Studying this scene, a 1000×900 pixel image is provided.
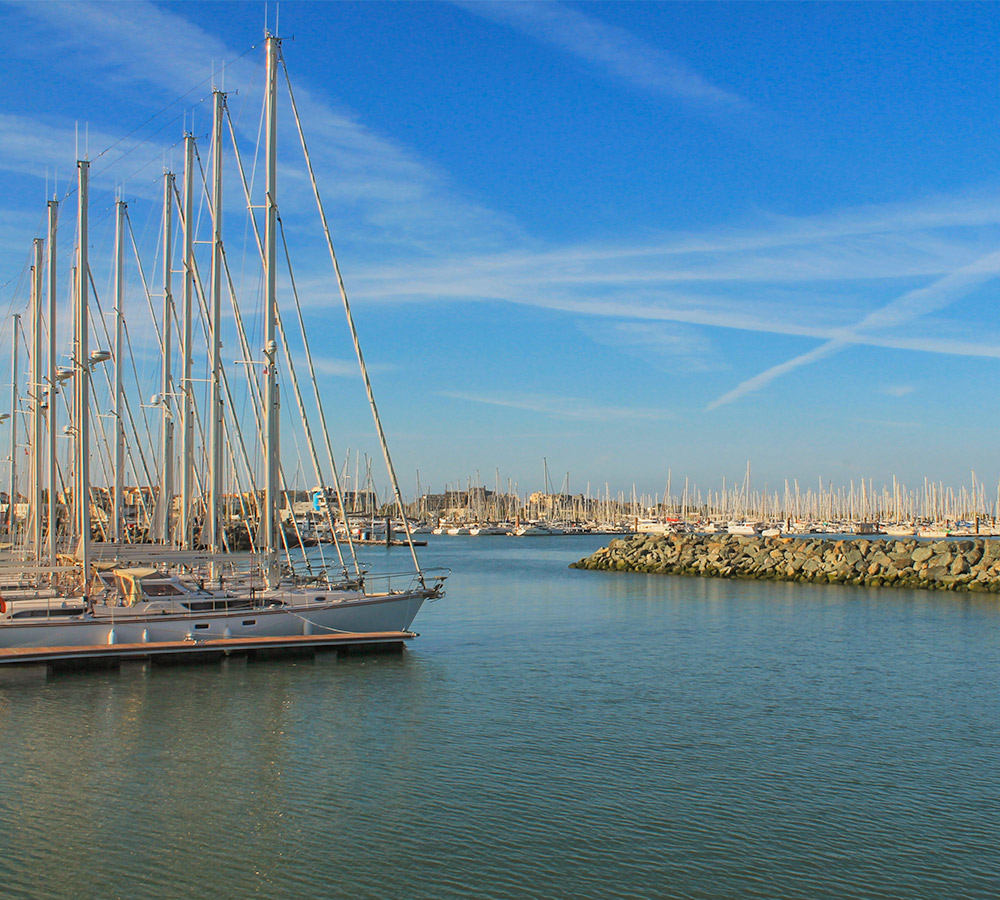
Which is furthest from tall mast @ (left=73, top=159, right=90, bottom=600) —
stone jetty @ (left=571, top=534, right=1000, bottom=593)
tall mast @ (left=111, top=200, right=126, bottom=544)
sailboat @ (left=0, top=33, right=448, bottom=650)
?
stone jetty @ (left=571, top=534, right=1000, bottom=593)

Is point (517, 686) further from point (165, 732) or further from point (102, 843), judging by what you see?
point (102, 843)

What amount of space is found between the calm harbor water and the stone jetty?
2411 cm

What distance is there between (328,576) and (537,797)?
1679 cm

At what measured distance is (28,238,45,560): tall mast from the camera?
3234 cm

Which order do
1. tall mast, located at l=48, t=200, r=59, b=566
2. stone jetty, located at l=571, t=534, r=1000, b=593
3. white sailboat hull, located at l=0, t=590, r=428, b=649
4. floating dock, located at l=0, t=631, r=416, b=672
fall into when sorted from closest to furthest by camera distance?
floating dock, located at l=0, t=631, r=416, b=672
white sailboat hull, located at l=0, t=590, r=428, b=649
tall mast, located at l=48, t=200, r=59, b=566
stone jetty, located at l=571, t=534, r=1000, b=593

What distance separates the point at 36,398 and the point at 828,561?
44.6 meters

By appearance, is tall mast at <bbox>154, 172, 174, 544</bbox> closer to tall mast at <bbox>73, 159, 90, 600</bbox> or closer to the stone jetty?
tall mast at <bbox>73, 159, 90, 600</bbox>

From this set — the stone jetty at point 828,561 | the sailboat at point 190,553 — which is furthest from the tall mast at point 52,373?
the stone jetty at point 828,561

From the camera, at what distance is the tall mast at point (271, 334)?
26.3 m

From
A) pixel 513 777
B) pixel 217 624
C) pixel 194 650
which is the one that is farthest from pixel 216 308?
pixel 513 777

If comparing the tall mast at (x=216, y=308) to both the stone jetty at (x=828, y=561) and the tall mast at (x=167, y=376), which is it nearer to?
the tall mast at (x=167, y=376)

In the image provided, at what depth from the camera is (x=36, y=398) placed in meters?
31.5

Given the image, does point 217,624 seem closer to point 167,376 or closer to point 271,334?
point 271,334

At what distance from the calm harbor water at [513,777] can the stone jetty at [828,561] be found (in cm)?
2411
